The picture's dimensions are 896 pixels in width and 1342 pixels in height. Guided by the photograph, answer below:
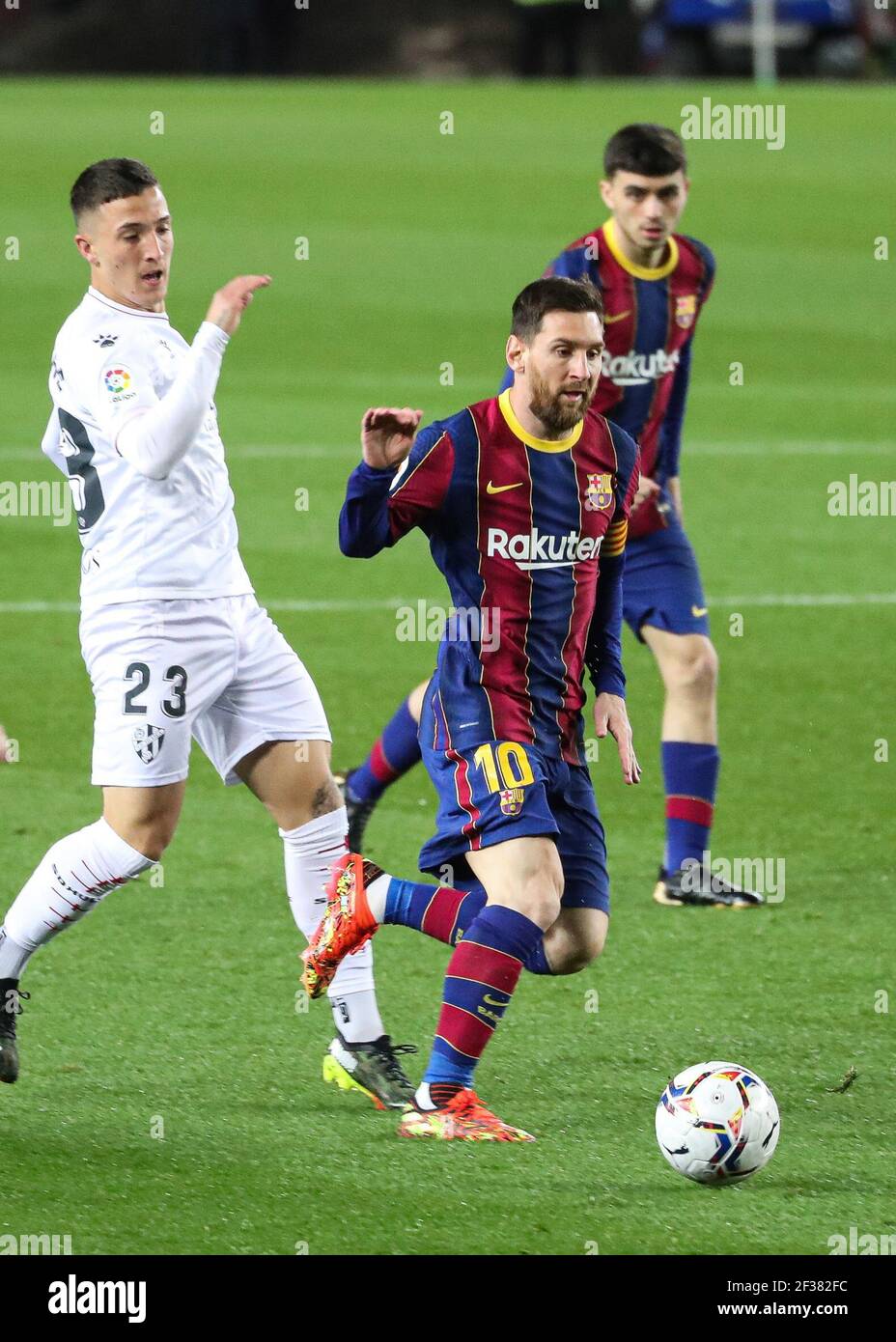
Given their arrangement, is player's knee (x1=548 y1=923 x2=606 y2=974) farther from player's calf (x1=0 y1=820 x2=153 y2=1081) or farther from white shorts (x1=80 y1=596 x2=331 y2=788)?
player's calf (x1=0 y1=820 x2=153 y2=1081)

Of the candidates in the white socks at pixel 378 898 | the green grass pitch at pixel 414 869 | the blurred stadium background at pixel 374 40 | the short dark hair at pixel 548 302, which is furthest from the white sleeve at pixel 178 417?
the blurred stadium background at pixel 374 40

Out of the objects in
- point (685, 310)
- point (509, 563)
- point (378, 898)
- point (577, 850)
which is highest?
point (685, 310)

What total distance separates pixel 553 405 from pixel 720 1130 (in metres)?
1.72

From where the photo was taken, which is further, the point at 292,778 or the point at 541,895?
the point at 292,778

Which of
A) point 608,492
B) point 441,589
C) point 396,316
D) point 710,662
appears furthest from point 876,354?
point 608,492

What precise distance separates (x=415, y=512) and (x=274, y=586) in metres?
6.89

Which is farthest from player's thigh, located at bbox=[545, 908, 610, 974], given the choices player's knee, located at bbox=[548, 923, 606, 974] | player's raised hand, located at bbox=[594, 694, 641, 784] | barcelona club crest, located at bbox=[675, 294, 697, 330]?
barcelona club crest, located at bbox=[675, 294, 697, 330]

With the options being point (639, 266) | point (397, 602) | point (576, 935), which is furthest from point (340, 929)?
point (397, 602)

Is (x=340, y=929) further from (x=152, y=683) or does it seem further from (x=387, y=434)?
(x=387, y=434)

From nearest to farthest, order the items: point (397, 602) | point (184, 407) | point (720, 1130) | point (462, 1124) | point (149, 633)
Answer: point (720, 1130) → point (184, 407) → point (462, 1124) → point (149, 633) → point (397, 602)

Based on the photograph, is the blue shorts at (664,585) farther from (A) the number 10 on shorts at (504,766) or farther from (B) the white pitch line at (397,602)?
(B) the white pitch line at (397,602)

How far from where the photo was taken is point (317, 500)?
1432 cm

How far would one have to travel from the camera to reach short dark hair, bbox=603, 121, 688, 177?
7.74 meters

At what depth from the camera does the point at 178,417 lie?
209 inches
